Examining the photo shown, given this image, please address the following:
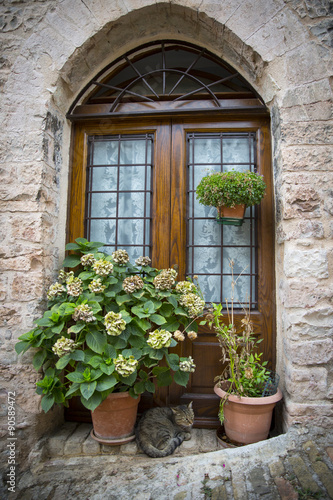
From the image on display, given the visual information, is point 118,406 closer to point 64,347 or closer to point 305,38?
point 64,347

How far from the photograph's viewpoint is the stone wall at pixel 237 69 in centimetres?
237

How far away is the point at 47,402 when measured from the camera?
7.47 feet

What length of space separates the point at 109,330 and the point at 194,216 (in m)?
1.23

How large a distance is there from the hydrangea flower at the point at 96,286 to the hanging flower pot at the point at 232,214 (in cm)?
105

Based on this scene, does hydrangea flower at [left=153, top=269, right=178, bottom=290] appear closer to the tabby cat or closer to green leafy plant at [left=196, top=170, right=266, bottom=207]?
green leafy plant at [left=196, top=170, right=266, bottom=207]

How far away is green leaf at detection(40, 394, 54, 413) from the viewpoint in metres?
2.25

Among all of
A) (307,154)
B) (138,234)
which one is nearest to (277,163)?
(307,154)

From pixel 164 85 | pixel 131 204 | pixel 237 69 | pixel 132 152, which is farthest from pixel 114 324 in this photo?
pixel 237 69

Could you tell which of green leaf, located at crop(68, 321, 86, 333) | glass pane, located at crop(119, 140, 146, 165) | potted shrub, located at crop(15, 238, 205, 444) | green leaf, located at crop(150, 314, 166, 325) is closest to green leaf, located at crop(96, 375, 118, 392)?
potted shrub, located at crop(15, 238, 205, 444)

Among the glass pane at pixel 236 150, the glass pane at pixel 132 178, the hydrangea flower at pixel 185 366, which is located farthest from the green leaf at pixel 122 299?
the glass pane at pixel 236 150

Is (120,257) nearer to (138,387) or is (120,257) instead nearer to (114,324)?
(114,324)

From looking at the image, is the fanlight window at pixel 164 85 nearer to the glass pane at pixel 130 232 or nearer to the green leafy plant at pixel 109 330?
the glass pane at pixel 130 232

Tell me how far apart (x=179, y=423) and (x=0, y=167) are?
7.88 ft

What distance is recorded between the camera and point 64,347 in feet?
7.20
